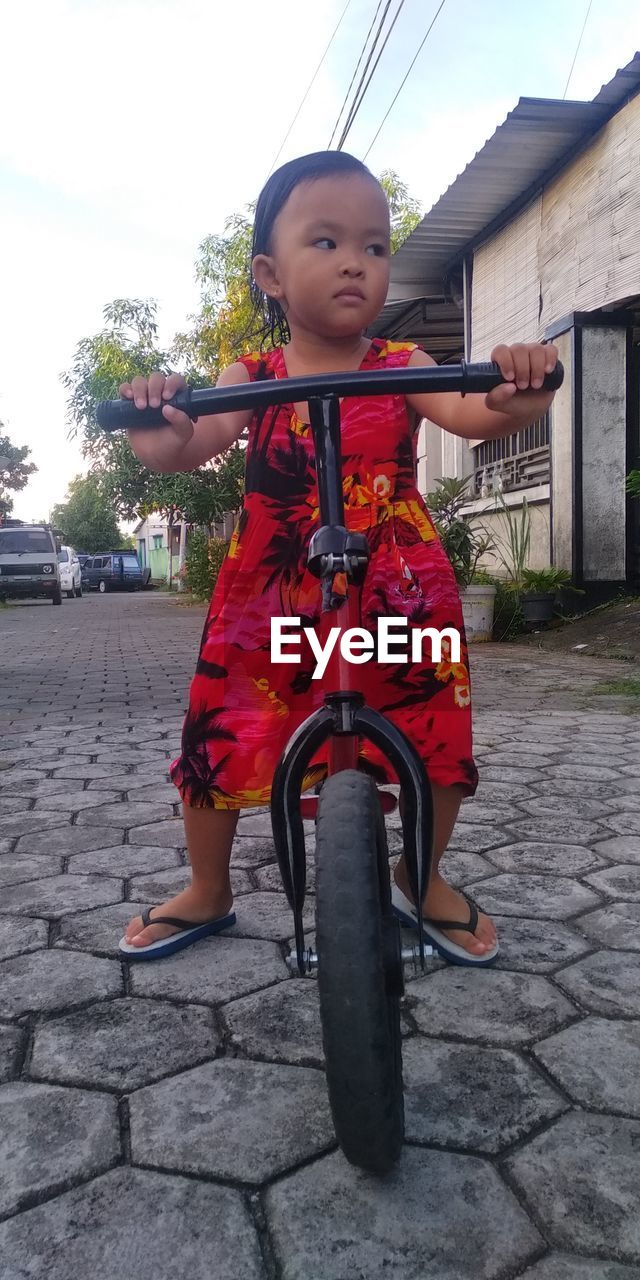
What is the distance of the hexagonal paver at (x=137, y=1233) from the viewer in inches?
44.8

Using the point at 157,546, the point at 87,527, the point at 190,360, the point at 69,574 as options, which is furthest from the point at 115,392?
the point at 87,527

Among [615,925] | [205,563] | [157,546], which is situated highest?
A: [157,546]

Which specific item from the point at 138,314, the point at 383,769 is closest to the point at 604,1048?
the point at 383,769

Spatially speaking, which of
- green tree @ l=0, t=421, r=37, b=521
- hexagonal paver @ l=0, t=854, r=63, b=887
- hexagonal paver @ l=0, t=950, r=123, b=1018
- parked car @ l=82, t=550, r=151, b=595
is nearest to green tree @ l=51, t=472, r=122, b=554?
green tree @ l=0, t=421, r=37, b=521

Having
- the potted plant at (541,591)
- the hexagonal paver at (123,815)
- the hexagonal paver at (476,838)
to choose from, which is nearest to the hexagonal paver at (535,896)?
the hexagonal paver at (476,838)

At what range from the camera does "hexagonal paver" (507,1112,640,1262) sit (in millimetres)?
1182

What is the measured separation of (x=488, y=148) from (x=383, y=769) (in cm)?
822

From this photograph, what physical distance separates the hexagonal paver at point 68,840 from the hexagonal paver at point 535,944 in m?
1.30

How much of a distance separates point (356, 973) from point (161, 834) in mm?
1975

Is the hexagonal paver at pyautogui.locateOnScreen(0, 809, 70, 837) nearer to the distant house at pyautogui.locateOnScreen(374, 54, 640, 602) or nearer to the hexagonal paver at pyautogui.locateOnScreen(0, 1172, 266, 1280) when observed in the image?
the hexagonal paver at pyautogui.locateOnScreen(0, 1172, 266, 1280)

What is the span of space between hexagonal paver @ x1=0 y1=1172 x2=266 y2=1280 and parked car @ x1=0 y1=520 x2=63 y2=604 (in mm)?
22175

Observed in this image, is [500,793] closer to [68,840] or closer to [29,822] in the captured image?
[68,840]

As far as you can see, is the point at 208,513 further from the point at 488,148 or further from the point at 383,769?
the point at 383,769

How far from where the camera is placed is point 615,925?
2.20m
